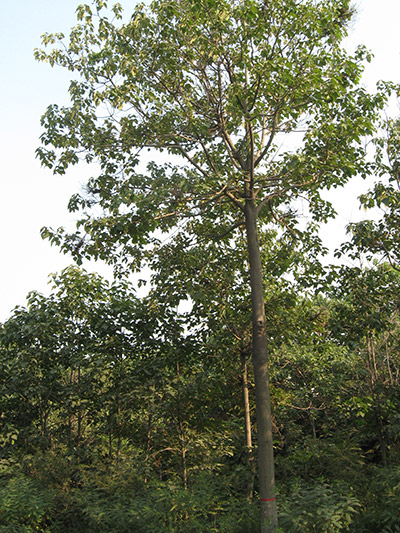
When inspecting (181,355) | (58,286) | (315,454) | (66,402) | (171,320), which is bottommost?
(315,454)

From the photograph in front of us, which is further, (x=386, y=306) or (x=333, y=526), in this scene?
(x=386, y=306)

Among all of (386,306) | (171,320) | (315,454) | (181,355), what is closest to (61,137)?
(171,320)

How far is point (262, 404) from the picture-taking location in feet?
27.1

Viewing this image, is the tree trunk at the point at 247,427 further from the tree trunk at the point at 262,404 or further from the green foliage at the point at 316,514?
the green foliage at the point at 316,514

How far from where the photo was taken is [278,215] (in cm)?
1084

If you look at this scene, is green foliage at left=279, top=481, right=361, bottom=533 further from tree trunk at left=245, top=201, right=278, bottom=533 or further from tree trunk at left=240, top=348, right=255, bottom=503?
tree trunk at left=240, top=348, right=255, bottom=503

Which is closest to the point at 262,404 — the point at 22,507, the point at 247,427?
the point at 247,427

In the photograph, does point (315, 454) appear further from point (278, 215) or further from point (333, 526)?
point (278, 215)

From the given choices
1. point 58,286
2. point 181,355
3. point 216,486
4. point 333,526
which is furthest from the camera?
point 58,286

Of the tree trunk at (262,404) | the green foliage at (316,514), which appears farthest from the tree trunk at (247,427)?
the green foliage at (316,514)

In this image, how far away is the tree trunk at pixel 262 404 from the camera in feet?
25.3

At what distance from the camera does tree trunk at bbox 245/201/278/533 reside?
25.3ft

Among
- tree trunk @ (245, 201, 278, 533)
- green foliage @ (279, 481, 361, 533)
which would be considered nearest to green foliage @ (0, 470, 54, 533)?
tree trunk @ (245, 201, 278, 533)

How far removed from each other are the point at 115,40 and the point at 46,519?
8.90 m
